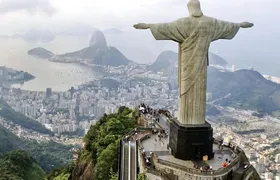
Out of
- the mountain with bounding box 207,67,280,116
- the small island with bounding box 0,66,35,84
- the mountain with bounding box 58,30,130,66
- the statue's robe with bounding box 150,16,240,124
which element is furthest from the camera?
the mountain with bounding box 58,30,130,66

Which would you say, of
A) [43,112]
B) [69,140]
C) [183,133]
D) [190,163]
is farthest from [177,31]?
[43,112]

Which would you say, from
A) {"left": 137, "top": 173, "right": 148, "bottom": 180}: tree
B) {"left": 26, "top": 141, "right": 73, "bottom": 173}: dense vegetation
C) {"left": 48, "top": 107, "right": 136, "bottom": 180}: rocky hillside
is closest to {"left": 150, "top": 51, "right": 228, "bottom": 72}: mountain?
{"left": 26, "top": 141, "right": 73, "bottom": 173}: dense vegetation

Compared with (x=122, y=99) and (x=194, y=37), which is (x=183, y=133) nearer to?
(x=194, y=37)

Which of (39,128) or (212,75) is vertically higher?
(212,75)

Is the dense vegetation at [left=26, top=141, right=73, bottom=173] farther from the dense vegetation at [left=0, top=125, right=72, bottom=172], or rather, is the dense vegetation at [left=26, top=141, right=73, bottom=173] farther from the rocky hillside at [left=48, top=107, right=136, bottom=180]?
the rocky hillside at [left=48, top=107, right=136, bottom=180]

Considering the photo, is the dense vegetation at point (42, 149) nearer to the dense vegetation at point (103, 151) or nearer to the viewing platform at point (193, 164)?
the dense vegetation at point (103, 151)

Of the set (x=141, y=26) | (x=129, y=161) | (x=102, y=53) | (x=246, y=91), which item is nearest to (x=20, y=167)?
(x=129, y=161)
